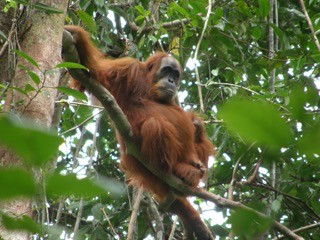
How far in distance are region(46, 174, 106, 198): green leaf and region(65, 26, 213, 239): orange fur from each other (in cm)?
301

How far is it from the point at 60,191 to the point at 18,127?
6cm

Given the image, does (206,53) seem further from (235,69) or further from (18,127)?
(18,127)

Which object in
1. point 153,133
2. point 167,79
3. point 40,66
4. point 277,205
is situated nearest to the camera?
point 40,66

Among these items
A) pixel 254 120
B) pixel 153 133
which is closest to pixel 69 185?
pixel 254 120

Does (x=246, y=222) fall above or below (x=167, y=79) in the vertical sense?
below

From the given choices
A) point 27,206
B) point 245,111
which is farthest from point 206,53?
point 245,111

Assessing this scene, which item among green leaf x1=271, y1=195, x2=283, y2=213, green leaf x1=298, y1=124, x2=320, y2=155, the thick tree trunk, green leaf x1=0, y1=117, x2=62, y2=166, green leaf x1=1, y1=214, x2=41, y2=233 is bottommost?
green leaf x1=271, y1=195, x2=283, y2=213

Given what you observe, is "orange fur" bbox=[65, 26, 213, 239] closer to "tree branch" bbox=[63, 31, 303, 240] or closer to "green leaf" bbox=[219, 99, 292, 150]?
"tree branch" bbox=[63, 31, 303, 240]

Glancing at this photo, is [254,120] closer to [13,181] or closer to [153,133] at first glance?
[13,181]

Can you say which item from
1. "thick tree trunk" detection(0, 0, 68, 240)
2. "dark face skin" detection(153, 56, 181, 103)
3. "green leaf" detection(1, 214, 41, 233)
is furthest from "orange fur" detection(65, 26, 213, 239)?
"green leaf" detection(1, 214, 41, 233)

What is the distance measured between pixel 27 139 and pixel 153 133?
327 centimetres

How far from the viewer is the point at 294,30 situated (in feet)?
16.9

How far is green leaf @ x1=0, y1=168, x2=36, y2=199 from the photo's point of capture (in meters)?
0.34

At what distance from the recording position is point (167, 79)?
13.8ft
